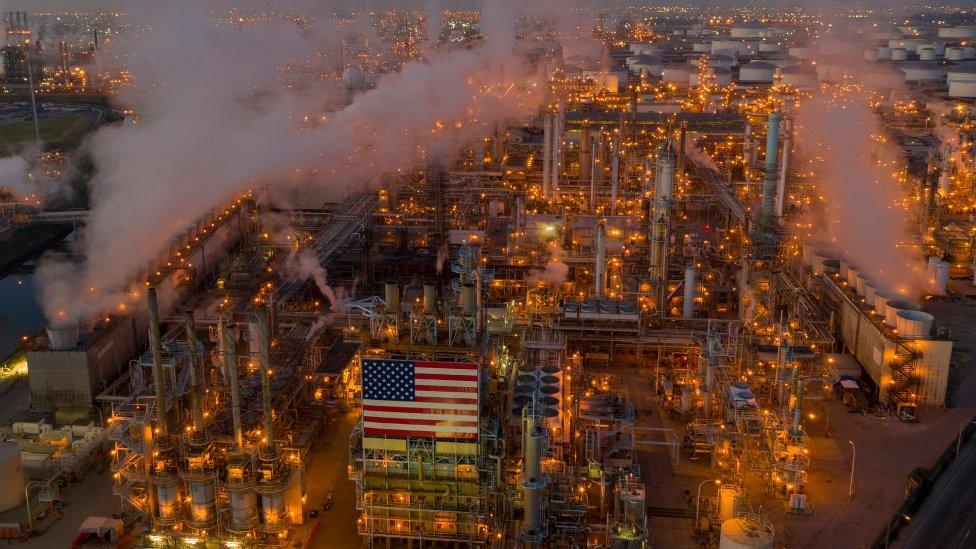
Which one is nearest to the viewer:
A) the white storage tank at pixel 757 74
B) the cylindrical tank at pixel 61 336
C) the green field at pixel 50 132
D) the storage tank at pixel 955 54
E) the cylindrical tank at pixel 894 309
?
the cylindrical tank at pixel 61 336

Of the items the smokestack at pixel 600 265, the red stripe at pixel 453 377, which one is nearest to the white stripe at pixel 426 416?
the red stripe at pixel 453 377

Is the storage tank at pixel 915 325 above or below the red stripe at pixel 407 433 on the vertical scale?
above

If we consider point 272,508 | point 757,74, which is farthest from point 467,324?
point 757,74

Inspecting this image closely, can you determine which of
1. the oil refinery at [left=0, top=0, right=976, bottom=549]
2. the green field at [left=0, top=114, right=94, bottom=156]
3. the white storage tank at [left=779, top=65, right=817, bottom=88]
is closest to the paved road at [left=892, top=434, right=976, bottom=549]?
the oil refinery at [left=0, top=0, right=976, bottom=549]

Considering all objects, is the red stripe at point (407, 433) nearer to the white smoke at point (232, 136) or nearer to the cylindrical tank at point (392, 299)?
the cylindrical tank at point (392, 299)

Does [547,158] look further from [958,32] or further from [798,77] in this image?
[958,32]

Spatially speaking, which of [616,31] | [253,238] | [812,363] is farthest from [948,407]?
[616,31]
